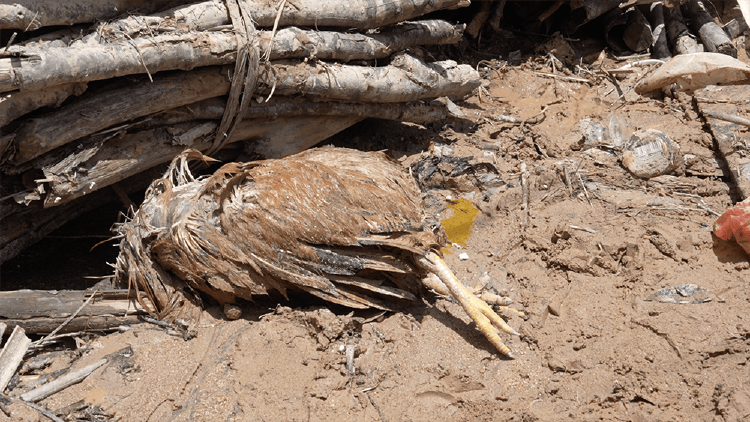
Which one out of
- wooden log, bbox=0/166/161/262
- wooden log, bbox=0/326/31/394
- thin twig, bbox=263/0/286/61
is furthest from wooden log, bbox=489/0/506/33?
wooden log, bbox=0/326/31/394

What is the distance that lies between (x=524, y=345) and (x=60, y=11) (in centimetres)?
342

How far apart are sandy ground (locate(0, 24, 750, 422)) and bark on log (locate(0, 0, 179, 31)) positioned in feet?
6.30

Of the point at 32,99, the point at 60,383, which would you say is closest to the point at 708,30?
the point at 32,99

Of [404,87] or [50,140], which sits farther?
[404,87]

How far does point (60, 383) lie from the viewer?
12.0 ft

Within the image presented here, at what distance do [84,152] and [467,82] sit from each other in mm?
3364

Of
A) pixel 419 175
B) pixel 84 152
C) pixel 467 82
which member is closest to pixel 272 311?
pixel 84 152

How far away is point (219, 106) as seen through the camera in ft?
15.5

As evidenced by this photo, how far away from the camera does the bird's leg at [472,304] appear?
379 centimetres

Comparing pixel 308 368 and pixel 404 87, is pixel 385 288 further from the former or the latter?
pixel 404 87

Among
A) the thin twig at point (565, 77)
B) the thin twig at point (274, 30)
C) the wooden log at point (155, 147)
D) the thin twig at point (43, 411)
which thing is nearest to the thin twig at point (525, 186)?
the wooden log at point (155, 147)

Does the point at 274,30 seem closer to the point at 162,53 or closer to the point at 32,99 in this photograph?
the point at 162,53

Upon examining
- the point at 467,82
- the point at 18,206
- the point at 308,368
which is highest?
the point at 18,206

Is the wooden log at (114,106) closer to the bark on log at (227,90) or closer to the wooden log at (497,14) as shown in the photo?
the bark on log at (227,90)
